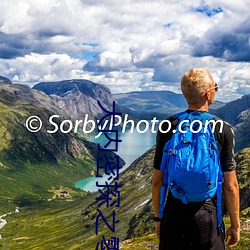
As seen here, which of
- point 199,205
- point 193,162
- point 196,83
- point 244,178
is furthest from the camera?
point 244,178

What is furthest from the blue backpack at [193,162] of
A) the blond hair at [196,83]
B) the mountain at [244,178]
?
the mountain at [244,178]

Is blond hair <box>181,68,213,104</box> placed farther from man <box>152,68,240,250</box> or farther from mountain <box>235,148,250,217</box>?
mountain <box>235,148,250,217</box>

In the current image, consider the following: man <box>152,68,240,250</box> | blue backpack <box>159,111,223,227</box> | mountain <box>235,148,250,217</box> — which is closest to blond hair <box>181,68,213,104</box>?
man <box>152,68,240,250</box>

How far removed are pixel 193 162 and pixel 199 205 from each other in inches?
58.5

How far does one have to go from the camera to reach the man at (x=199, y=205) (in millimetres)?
11141

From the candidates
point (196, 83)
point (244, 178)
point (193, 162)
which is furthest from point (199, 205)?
point (244, 178)

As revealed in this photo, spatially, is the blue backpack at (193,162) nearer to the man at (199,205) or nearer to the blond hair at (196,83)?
the man at (199,205)

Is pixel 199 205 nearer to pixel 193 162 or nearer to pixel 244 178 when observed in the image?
pixel 193 162

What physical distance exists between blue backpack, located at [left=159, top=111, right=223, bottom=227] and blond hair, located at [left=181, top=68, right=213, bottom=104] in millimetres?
689

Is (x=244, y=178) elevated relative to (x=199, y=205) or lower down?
elevated

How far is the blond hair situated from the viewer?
11336 millimetres

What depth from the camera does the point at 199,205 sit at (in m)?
11.0

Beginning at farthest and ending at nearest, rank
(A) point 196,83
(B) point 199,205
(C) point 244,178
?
(C) point 244,178
(A) point 196,83
(B) point 199,205

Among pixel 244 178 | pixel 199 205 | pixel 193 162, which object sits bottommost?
pixel 199 205
